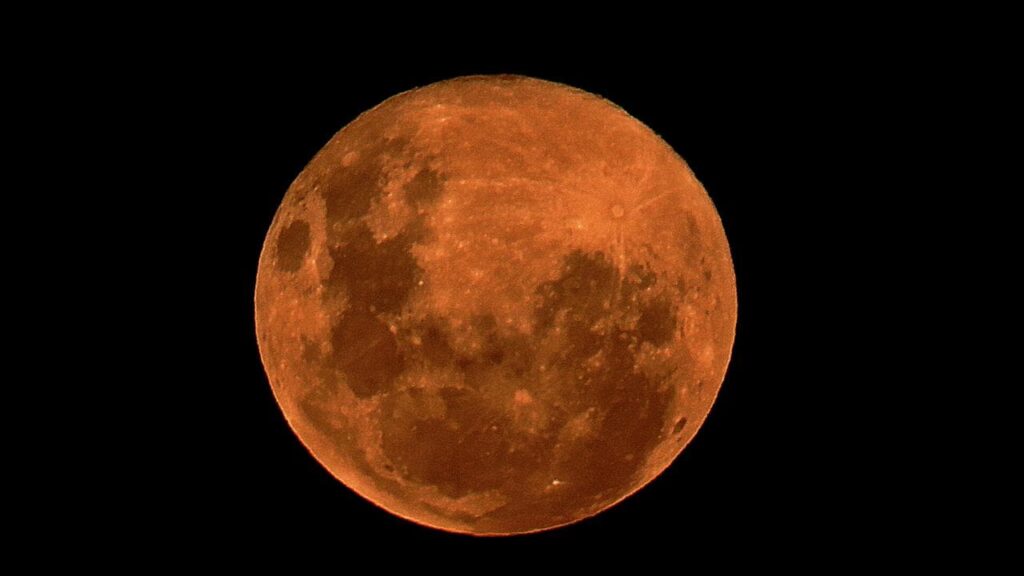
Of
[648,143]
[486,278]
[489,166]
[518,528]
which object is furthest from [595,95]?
[518,528]

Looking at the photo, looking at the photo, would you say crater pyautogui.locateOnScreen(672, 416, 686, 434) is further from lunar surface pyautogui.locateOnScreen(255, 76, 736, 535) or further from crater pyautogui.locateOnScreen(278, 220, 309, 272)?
crater pyautogui.locateOnScreen(278, 220, 309, 272)

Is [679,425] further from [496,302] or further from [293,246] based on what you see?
[293,246]

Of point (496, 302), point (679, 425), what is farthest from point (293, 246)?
point (679, 425)

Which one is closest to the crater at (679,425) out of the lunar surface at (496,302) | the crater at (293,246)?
the lunar surface at (496,302)

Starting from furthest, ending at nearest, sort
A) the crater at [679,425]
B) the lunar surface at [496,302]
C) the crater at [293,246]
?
the crater at [679,425]
the crater at [293,246]
the lunar surface at [496,302]

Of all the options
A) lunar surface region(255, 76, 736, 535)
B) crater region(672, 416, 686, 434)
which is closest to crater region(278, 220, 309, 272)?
lunar surface region(255, 76, 736, 535)

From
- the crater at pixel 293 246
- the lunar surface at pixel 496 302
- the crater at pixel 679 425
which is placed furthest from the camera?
the crater at pixel 679 425

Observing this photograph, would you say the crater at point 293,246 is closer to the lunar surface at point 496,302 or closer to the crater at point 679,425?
the lunar surface at point 496,302

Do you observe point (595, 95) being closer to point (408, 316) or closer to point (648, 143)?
point (648, 143)

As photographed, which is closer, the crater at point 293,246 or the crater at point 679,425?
the crater at point 293,246
